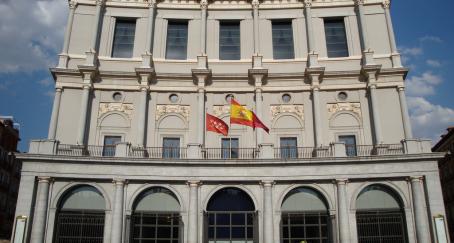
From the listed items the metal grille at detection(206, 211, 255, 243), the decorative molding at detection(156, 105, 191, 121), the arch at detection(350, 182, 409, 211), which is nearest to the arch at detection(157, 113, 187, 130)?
the decorative molding at detection(156, 105, 191, 121)

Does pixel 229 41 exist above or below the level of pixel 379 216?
above

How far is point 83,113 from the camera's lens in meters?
27.8

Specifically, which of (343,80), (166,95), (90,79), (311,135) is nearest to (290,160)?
(311,135)

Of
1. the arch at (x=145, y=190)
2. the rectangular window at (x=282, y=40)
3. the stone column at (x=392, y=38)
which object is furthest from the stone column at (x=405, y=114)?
the arch at (x=145, y=190)

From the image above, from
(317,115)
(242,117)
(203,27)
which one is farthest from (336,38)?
(242,117)

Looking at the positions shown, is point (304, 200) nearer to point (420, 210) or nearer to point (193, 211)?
point (420, 210)

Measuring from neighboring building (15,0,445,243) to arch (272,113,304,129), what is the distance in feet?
0.24

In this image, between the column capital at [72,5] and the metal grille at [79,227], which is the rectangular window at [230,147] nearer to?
the metal grille at [79,227]

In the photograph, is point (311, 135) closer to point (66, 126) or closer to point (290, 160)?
point (290, 160)

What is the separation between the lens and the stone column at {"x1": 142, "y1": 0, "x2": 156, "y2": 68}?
29344mm

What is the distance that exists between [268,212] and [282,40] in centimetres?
1376

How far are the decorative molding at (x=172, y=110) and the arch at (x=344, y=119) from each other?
32.4 feet

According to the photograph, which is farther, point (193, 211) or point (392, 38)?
point (392, 38)

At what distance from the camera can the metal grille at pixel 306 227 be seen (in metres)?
23.8
